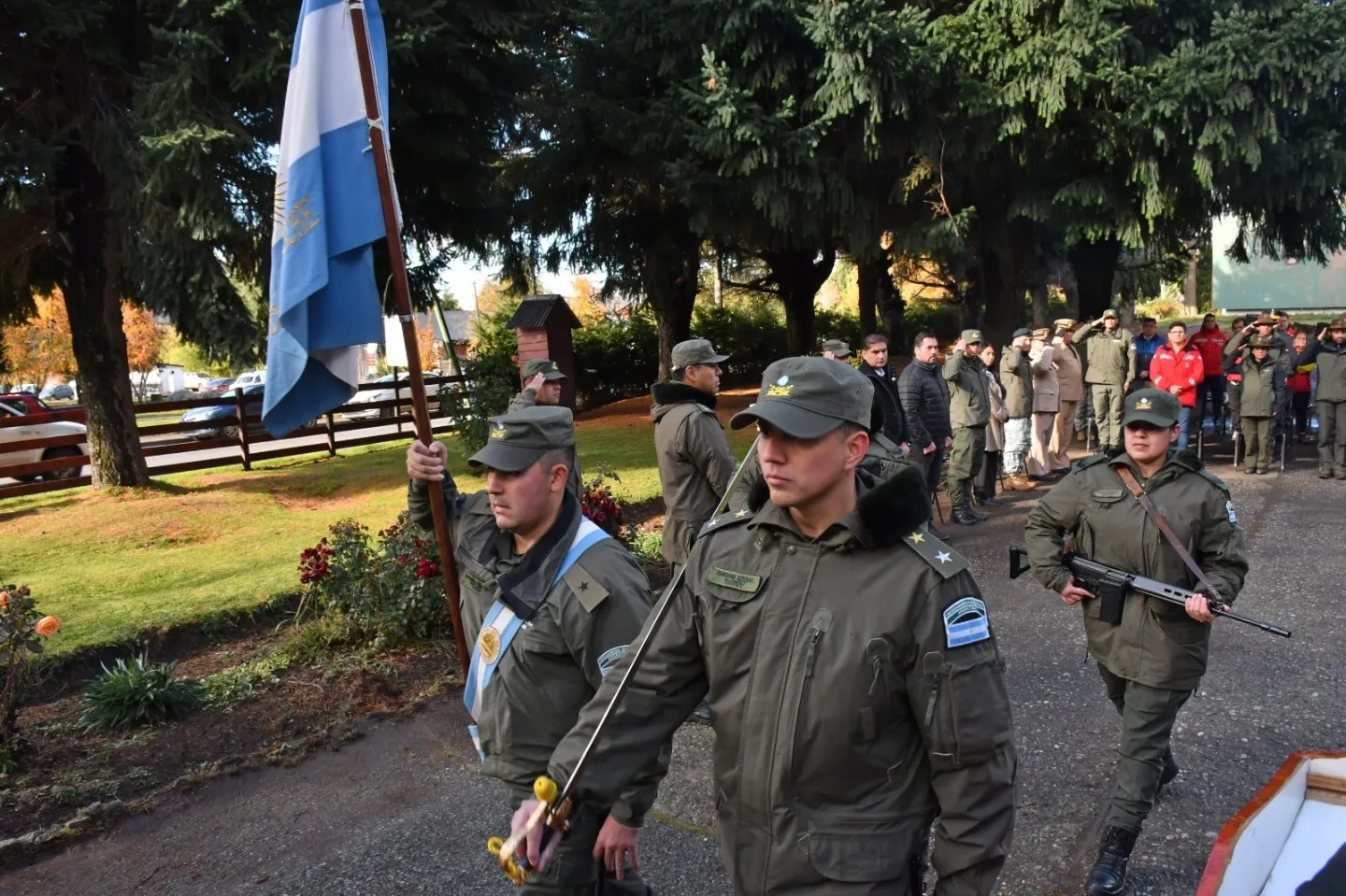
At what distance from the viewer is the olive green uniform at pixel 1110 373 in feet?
45.8

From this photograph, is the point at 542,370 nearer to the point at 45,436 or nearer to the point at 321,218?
the point at 321,218

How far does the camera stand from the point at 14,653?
16.6 ft

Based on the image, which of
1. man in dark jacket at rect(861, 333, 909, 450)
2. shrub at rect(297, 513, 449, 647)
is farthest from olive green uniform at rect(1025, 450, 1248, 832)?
man in dark jacket at rect(861, 333, 909, 450)

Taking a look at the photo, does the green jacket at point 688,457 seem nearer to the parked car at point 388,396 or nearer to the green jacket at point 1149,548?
the green jacket at point 1149,548

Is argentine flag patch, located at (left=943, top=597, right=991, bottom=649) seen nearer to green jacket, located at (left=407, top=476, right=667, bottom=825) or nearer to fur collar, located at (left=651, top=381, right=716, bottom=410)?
green jacket, located at (left=407, top=476, right=667, bottom=825)

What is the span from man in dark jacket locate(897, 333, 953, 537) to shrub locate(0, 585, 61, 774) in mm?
7217

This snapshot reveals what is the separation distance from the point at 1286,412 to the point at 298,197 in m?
14.2

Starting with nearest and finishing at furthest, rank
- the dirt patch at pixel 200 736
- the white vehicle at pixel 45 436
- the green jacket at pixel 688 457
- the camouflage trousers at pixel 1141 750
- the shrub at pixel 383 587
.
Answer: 1. the camouflage trousers at pixel 1141 750
2. the dirt patch at pixel 200 736
3. the green jacket at pixel 688 457
4. the shrub at pixel 383 587
5. the white vehicle at pixel 45 436

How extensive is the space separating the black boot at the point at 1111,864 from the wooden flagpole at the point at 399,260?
2.58 m

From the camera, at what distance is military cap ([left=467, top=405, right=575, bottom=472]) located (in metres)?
3.02

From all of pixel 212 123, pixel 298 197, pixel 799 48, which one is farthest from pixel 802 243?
pixel 298 197

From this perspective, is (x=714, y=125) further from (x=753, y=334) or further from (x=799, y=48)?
(x=753, y=334)

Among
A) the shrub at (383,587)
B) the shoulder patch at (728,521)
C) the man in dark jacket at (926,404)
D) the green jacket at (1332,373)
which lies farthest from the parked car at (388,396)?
the shoulder patch at (728,521)

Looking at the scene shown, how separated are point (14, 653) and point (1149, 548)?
5522 mm
